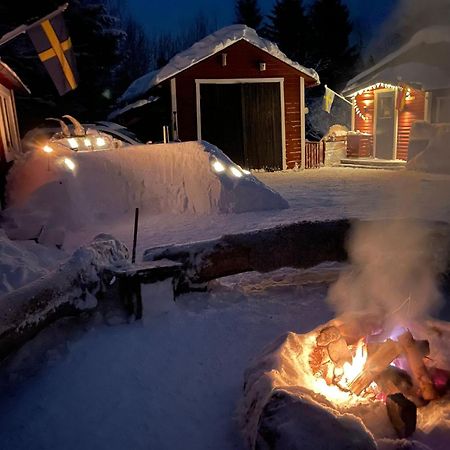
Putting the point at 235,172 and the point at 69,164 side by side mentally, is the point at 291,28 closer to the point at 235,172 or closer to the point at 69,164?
the point at 235,172

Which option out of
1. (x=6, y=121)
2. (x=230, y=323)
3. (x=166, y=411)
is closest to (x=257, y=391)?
(x=166, y=411)

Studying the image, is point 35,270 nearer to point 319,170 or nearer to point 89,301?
point 89,301

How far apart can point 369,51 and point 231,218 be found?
47045 mm

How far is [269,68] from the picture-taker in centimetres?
1645

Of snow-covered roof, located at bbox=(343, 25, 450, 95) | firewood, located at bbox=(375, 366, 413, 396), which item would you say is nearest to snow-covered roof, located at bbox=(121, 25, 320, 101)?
snow-covered roof, located at bbox=(343, 25, 450, 95)

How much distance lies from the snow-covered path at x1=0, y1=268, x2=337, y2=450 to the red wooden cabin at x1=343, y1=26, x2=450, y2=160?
1586 centimetres

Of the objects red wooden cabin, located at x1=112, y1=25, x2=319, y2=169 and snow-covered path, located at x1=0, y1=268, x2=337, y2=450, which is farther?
red wooden cabin, located at x1=112, y1=25, x2=319, y2=169

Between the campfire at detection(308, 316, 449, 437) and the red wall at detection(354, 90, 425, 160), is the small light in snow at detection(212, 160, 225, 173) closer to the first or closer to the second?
the campfire at detection(308, 316, 449, 437)

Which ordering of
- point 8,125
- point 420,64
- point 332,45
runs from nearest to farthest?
point 8,125, point 420,64, point 332,45

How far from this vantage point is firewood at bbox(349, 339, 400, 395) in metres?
3.06

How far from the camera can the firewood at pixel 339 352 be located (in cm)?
321

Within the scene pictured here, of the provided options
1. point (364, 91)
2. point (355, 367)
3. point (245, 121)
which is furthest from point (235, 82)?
Answer: point (355, 367)

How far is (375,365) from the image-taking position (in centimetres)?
311

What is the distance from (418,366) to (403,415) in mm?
561
